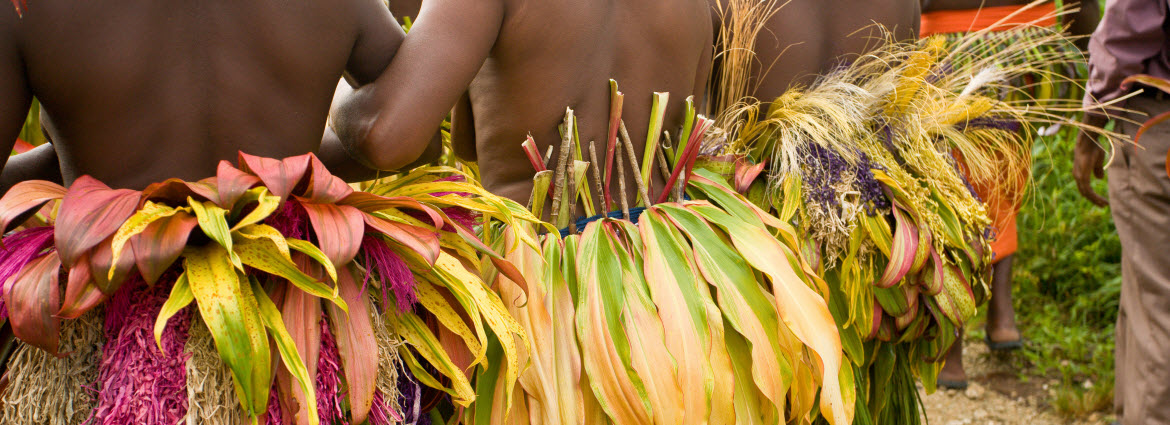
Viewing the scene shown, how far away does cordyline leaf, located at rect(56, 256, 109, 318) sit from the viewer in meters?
1.16

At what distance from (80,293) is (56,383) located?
0.19 m

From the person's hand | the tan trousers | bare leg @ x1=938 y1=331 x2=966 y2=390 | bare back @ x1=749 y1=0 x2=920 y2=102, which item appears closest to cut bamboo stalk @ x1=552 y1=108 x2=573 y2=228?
bare back @ x1=749 y1=0 x2=920 y2=102

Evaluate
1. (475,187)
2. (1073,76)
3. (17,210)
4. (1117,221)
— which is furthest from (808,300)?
(1073,76)

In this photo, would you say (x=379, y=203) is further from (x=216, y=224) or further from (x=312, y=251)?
(x=216, y=224)

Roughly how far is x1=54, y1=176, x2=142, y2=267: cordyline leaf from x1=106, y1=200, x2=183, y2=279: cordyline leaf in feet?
0.06

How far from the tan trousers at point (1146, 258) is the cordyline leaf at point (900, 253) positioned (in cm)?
105

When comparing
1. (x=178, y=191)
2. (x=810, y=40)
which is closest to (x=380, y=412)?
(x=178, y=191)

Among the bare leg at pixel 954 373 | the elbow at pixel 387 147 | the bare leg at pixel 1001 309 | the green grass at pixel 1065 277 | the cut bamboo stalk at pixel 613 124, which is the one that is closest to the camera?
the elbow at pixel 387 147

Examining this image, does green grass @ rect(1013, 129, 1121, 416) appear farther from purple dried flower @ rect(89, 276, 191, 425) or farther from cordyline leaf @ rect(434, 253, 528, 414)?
purple dried flower @ rect(89, 276, 191, 425)

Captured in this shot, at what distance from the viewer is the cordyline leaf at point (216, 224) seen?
3.96 feet

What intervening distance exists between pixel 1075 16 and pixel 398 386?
3.41 m

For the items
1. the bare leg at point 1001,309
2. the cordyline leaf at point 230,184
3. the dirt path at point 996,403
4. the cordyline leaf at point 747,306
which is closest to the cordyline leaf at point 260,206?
the cordyline leaf at point 230,184

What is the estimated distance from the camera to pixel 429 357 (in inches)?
56.8

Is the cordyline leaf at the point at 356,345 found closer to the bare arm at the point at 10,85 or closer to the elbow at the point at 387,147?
the elbow at the point at 387,147
